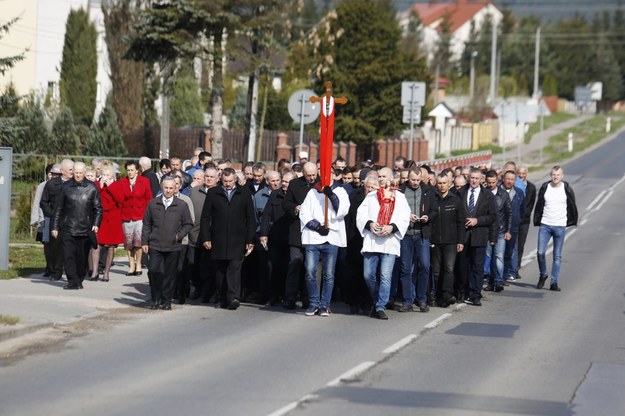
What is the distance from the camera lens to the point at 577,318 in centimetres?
1723

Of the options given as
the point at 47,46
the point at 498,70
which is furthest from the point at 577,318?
the point at 498,70

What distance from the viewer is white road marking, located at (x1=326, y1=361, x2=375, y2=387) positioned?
38.3 feet

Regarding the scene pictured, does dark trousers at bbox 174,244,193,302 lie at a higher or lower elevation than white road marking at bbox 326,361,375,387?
higher

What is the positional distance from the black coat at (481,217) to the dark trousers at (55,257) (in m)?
5.96

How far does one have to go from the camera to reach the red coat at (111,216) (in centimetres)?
1967

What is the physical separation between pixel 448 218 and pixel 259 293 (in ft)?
9.07

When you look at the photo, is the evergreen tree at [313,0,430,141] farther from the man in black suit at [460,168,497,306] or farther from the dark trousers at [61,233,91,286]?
the dark trousers at [61,233,91,286]

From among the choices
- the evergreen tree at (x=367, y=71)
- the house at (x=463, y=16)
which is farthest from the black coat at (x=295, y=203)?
the house at (x=463, y=16)

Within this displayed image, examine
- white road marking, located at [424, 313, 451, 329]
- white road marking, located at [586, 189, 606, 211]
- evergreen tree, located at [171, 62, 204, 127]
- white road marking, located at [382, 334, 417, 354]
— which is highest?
evergreen tree, located at [171, 62, 204, 127]

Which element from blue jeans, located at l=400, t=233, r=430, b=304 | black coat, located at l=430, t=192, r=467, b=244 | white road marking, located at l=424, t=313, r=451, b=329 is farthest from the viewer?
black coat, located at l=430, t=192, r=467, b=244

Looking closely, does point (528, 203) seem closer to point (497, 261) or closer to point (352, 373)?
point (497, 261)

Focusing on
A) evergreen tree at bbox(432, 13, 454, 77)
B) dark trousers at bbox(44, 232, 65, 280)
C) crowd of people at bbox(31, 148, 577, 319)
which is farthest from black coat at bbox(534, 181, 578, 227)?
evergreen tree at bbox(432, 13, 454, 77)

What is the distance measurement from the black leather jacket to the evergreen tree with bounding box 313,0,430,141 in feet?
118

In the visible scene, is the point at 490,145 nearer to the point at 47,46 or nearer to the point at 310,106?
the point at 47,46
